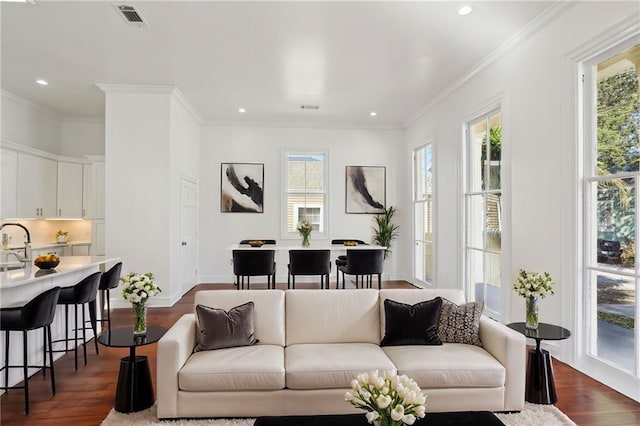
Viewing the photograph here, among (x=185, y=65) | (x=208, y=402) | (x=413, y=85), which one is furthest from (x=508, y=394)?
(x=185, y=65)

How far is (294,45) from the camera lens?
4457 millimetres

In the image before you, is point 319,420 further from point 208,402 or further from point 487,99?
point 487,99

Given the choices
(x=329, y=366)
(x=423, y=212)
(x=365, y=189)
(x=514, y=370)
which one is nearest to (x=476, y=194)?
(x=423, y=212)

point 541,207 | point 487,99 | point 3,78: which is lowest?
point 541,207

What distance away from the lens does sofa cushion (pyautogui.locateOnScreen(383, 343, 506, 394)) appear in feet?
8.46

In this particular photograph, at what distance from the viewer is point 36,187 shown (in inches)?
260

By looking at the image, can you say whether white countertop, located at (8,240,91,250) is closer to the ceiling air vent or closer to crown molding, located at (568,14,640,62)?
the ceiling air vent

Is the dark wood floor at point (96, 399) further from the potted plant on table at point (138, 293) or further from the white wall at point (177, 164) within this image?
the white wall at point (177, 164)

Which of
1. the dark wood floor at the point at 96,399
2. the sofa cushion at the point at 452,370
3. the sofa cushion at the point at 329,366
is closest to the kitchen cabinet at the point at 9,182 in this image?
the dark wood floor at the point at 96,399

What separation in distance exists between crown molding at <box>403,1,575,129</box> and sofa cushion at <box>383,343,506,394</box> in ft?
10.4

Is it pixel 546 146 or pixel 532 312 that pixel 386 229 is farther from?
pixel 532 312

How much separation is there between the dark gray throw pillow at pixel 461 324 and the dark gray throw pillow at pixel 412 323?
6cm

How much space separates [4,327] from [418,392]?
2.93 metres

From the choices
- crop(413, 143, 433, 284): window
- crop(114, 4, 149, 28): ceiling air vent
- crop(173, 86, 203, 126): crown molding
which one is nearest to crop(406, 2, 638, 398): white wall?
crop(413, 143, 433, 284): window
